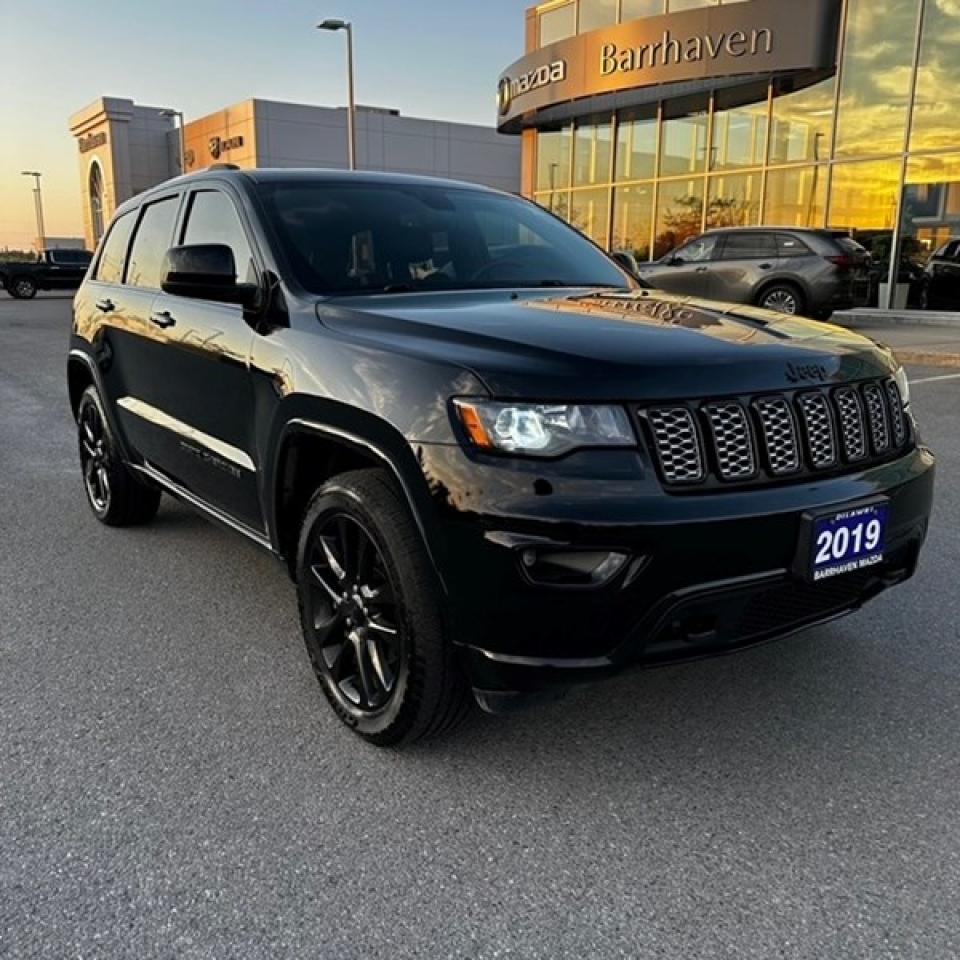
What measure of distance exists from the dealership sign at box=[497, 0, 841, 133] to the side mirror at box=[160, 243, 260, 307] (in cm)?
1749

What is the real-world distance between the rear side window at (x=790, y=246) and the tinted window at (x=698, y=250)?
1.11 metres

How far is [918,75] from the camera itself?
16.6m

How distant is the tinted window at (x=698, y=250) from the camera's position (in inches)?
577

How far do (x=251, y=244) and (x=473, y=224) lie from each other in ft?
3.19

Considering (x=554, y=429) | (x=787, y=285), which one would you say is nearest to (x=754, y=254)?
(x=787, y=285)

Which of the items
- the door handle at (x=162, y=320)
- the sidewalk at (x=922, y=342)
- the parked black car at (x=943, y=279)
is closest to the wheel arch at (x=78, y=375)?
the door handle at (x=162, y=320)

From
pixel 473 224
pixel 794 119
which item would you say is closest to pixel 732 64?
pixel 794 119

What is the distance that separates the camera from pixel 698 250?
1487 cm

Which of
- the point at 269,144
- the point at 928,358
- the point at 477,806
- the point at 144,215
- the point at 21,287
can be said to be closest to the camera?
the point at 477,806

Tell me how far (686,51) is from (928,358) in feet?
33.8

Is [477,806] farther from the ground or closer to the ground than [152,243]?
closer to the ground

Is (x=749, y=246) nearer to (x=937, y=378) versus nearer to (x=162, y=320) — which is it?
(x=937, y=378)

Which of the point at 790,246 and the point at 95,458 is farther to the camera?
the point at 790,246

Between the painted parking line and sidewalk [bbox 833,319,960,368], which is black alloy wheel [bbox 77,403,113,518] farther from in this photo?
the painted parking line
